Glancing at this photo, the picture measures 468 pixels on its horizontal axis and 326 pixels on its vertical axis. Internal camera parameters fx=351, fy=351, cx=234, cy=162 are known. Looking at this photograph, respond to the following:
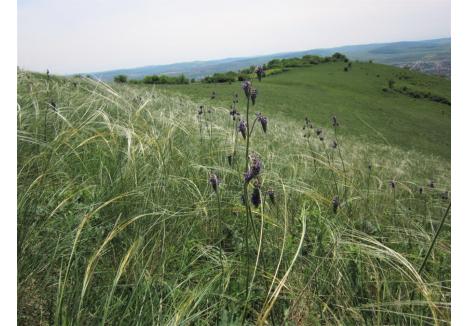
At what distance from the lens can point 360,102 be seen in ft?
124

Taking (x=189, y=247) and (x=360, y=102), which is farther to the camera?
(x=360, y=102)

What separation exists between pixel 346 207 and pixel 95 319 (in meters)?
1.72

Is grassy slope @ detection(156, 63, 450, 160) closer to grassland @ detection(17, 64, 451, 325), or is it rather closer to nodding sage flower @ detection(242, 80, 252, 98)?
grassland @ detection(17, 64, 451, 325)

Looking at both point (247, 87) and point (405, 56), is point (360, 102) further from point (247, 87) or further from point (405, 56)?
point (247, 87)

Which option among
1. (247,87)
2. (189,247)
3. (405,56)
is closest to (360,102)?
(405,56)

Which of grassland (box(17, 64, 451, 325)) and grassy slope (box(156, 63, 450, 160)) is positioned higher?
grassy slope (box(156, 63, 450, 160))

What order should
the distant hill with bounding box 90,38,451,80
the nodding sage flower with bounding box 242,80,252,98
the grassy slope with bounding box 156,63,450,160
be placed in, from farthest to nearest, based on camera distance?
1. the grassy slope with bounding box 156,63,450,160
2. the distant hill with bounding box 90,38,451,80
3. the nodding sage flower with bounding box 242,80,252,98

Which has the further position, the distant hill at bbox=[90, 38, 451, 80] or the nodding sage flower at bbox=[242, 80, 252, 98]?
the distant hill at bbox=[90, 38, 451, 80]

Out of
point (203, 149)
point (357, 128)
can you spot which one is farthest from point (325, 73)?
point (203, 149)

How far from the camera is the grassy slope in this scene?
23688mm

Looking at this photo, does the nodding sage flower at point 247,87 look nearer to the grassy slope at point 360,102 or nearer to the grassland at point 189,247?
the grassland at point 189,247

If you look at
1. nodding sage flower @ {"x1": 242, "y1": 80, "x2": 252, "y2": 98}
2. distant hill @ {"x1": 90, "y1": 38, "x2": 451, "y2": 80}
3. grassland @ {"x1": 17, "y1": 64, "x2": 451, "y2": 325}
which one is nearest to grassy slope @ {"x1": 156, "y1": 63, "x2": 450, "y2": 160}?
distant hill @ {"x1": 90, "y1": 38, "x2": 451, "y2": 80}

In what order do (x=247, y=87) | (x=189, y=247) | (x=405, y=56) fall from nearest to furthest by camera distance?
(x=247, y=87), (x=189, y=247), (x=405, y=56)
